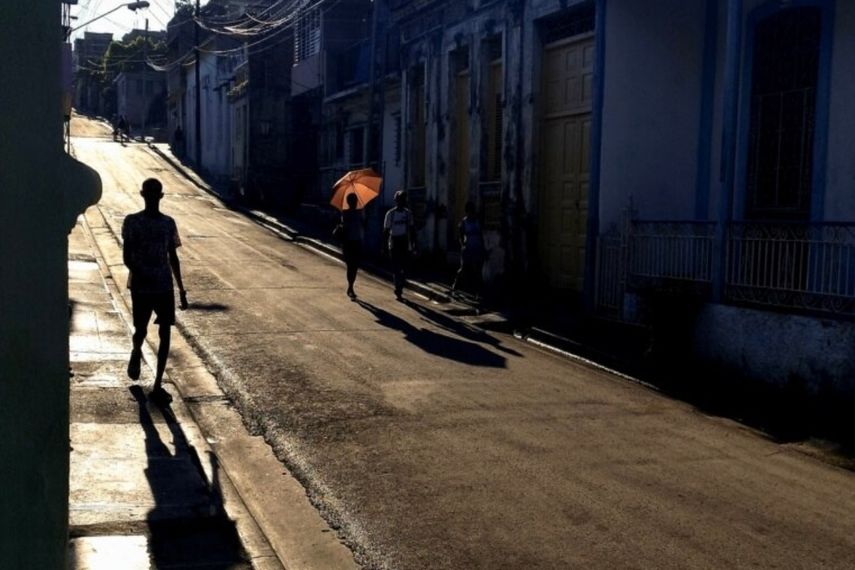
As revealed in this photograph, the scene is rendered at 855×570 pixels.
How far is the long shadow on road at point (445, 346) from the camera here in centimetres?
1157

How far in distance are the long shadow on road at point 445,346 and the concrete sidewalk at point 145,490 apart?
11.3ft

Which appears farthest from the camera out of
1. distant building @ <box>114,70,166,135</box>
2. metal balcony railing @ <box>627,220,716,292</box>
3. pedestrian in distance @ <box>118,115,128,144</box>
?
distant building @ <box>114,70,166,135</box>

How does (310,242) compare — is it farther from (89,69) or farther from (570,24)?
(89,69)

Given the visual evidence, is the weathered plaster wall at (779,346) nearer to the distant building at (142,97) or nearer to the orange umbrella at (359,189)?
the orange umbrella at (359,189)

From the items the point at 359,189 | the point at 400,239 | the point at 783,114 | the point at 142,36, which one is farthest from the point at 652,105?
the point at 142,36

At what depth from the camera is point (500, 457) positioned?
7.46m

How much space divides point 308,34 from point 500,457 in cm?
3159

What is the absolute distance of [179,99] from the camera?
208 ft

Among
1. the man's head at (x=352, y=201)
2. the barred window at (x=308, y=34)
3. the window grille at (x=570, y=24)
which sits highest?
the barred window at (x=308, y=34)

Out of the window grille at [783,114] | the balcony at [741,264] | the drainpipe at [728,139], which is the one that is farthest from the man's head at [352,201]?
the drainpipe at [728,139]

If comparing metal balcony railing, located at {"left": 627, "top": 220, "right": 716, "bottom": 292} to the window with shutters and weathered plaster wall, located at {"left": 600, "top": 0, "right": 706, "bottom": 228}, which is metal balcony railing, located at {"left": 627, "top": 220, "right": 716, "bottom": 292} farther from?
the window with shutters

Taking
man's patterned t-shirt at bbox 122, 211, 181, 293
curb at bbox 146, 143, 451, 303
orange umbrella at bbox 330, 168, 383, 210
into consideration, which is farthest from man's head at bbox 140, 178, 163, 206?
curb at bbox 146, 143, 451, 303

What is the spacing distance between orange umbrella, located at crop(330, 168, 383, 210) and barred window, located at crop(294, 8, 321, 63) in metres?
17.9

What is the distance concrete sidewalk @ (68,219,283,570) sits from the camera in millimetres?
5441
